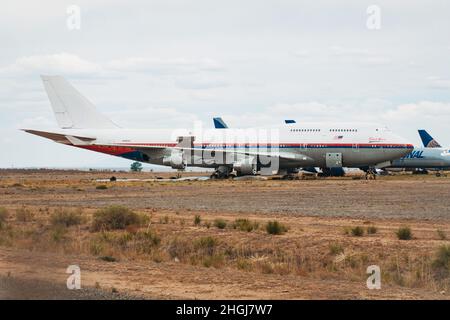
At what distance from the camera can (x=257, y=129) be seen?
73.9 metres

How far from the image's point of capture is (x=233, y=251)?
2452 centimetres

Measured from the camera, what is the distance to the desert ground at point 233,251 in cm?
1583

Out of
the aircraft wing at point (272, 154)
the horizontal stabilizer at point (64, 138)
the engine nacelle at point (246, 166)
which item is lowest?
the engine nacelle at point (246, 166)

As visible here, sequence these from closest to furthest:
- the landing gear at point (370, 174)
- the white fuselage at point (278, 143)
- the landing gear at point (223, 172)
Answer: the white fuselage at point (278, 143) → the landing gear at point (370, 174) → the landing gear at point (223, 172)

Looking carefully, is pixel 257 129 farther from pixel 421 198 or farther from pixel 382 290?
pixel 382 290

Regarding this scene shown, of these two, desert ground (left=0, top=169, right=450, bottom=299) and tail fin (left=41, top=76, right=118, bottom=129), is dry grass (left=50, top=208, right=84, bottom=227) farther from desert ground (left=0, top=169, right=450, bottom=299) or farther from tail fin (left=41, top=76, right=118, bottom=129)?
tail fin (left=41, top=76, right=118, bottom=129)

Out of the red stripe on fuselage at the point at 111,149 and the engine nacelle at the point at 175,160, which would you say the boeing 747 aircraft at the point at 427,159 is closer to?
the engine nacelle at the point at 175,160

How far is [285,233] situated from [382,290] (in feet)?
36.0

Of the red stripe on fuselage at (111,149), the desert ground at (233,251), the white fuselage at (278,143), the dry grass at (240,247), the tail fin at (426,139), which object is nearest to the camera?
the desert ground at (233,251)

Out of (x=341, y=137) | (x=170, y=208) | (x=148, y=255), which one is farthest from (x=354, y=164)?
(x=148, y=255)

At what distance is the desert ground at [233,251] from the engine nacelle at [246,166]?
2962cm

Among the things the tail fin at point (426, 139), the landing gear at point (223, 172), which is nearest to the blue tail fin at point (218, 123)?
the landing gear at point (223, 172)

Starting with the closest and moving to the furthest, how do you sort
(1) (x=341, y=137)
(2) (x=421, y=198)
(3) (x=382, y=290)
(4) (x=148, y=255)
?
(3) (x=382, y=290) → (4) (x=148, y=255) → (2) (x=421, y=198) → (1) (x=341, y=137)

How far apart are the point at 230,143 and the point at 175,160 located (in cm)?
562
